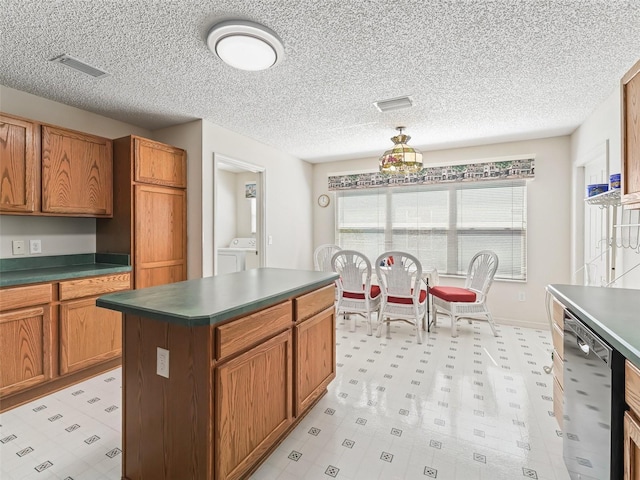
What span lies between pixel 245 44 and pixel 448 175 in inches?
134

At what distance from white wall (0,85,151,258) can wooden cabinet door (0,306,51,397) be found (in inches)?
27.7

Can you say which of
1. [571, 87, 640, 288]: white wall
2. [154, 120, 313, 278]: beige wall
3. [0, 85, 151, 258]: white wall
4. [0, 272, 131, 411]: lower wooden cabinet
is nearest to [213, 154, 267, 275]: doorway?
[154, 120, 313, 278]: beige wall

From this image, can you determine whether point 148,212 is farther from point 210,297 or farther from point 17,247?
point 210,297

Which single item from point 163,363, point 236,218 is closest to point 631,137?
point 163,363

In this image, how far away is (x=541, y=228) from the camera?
4.00m

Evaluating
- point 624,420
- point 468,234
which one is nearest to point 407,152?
point 468,234

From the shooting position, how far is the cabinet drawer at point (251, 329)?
1.32 metres

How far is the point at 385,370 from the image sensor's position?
2.75 m

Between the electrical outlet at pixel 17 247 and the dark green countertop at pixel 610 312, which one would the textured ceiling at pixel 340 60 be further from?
the dark green countertop at pixel 610 312

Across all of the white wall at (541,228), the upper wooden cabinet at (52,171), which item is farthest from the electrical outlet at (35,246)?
the white wall at (541,228)

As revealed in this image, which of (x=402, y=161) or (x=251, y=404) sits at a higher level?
(x=402, y=161)

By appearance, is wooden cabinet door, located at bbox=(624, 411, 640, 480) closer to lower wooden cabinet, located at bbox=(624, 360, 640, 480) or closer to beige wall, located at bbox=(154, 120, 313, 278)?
lower wooden cabinet, located at bbox=(624, 360, 640, 480)

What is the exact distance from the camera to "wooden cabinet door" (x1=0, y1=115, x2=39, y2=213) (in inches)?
91.0

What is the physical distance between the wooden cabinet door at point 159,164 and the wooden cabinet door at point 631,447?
3.45 metres
